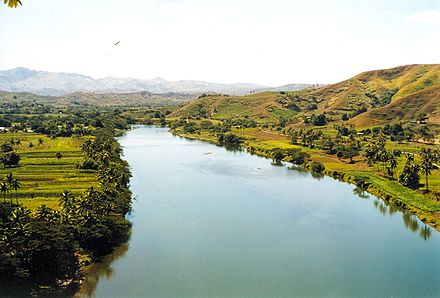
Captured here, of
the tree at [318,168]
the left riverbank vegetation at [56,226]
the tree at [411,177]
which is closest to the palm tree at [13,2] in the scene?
the left riverbank vegetation at [56,226]

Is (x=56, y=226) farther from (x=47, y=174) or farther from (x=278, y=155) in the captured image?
(x=278, y=155)

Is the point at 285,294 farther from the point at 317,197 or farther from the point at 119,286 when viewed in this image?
the point at 317,197

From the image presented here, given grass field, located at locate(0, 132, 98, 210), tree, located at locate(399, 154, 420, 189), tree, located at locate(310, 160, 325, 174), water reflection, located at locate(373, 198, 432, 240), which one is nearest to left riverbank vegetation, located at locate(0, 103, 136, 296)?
grass field, located at locate(0, 132, 98, 210)

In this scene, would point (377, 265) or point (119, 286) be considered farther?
point (377, 265)

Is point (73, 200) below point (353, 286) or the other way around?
the other way around

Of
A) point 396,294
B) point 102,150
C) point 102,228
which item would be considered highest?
point 102,150

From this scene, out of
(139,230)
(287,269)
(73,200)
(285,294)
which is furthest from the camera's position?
(139,230)

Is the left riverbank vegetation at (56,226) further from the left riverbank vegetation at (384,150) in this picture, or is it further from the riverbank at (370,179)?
the left riverbank vegetation at (384,150)

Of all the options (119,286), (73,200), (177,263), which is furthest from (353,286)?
(73,200)

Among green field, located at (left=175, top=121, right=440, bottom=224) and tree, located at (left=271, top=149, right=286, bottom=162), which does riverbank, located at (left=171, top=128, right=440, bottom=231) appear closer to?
green field, located at (left=175, top=121, right=440, bottom=224)
